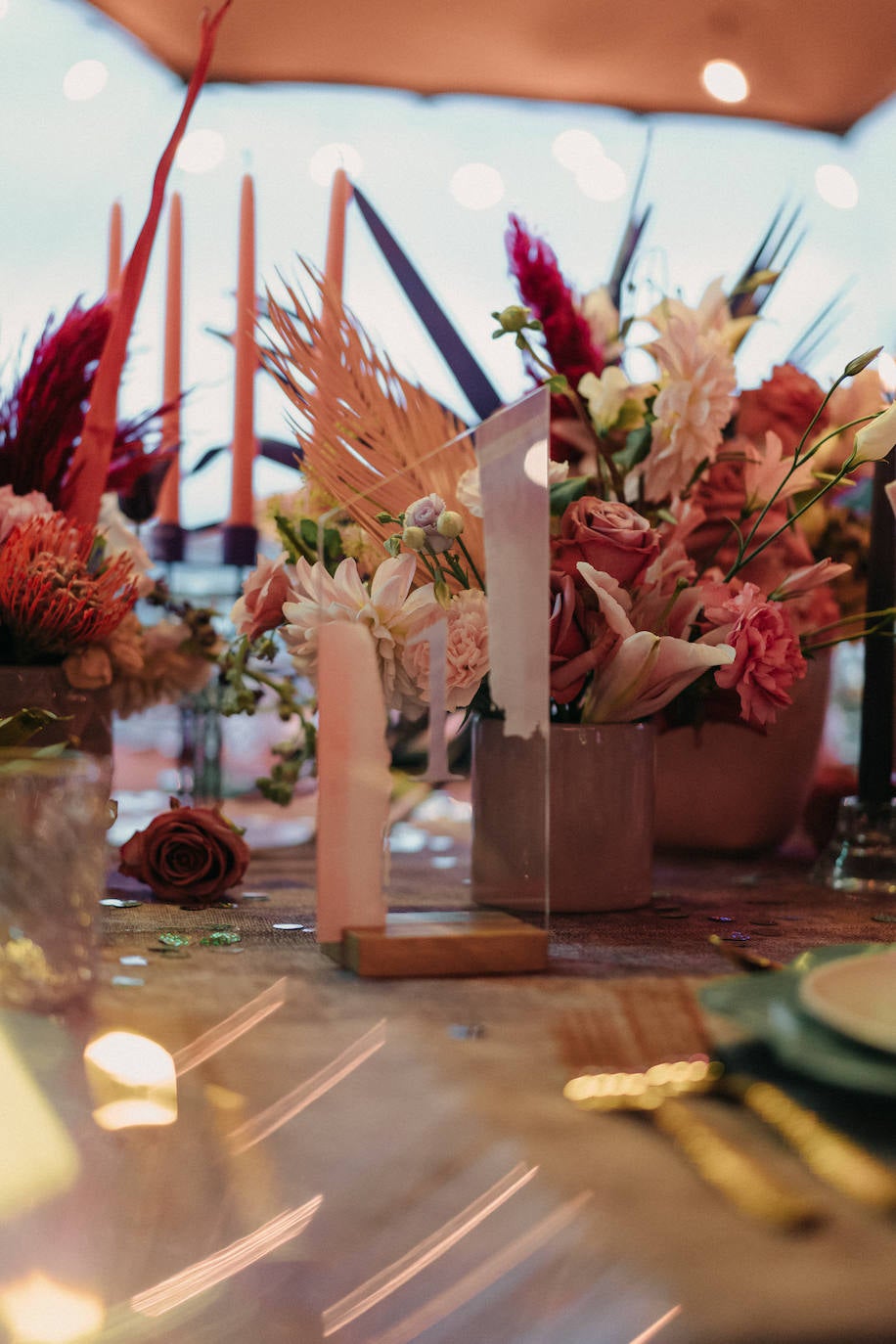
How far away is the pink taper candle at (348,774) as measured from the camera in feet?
1.35

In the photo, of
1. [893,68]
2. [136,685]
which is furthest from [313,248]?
[136,685]

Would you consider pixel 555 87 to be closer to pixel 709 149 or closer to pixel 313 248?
pixel 709 149

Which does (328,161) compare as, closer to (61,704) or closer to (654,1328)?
(61,704)

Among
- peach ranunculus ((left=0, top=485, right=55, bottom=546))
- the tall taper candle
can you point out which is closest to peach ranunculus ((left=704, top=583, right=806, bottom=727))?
the tall taper candle

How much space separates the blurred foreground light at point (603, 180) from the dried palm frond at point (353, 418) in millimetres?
1013

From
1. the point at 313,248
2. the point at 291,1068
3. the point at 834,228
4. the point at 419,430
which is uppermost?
the point at 834,228

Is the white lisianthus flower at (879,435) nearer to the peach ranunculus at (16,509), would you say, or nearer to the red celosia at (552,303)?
the red celosia at (552,303)

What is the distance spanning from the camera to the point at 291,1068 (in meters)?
0.31

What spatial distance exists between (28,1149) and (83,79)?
1269 mm

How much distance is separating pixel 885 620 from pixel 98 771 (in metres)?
0.41

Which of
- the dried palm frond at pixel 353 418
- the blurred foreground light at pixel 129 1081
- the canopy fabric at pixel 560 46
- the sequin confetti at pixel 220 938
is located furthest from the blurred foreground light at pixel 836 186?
the blurred foreground light at pixel 129 1081

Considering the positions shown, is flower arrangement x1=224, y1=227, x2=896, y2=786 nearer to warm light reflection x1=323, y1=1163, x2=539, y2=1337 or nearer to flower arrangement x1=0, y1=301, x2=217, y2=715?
flower arrangement x1=0, y1=301, x2=217, y2=715

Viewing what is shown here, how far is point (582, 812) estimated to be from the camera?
53cm

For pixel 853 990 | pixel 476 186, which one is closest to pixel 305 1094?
pixel 853 990
